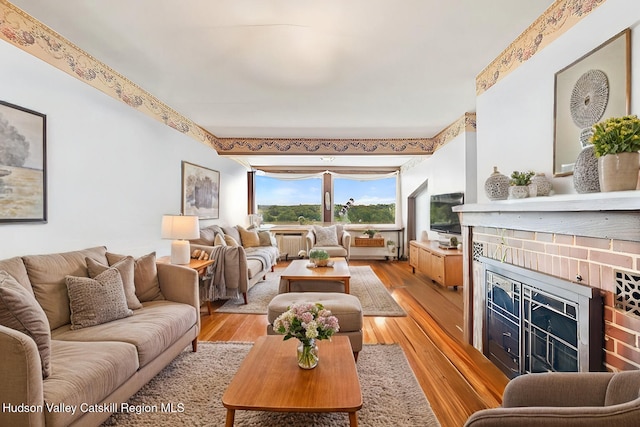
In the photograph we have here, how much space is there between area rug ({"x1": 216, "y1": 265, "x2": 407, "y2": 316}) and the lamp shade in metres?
1.05

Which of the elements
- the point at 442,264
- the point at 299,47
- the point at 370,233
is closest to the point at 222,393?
the point at 299,47

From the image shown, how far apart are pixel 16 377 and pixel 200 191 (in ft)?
12.9

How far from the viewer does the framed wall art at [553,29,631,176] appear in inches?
63.2

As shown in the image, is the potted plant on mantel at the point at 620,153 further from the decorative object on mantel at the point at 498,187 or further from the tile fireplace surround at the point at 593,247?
the decorative object on mantel at the point at 498,187

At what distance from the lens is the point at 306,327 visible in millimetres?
1647

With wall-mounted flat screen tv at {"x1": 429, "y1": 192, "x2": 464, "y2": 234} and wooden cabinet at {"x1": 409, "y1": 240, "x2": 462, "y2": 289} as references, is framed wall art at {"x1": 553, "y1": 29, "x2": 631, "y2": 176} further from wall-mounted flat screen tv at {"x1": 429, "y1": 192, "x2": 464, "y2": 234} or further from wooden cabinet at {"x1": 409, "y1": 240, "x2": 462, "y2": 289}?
wooden cabinet at {"x1": 409, "y1": 240, "x2": 462, "y2": 289}

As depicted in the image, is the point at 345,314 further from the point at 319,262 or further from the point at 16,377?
the point at 16,377

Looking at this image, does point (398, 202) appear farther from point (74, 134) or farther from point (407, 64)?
point (74, 134)

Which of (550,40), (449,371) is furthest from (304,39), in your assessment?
(449,371)

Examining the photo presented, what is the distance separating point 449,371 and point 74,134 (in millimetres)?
3515

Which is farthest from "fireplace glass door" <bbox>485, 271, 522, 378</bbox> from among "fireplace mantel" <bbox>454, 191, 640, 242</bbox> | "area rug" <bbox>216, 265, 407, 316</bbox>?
"area rug" <bbox>216, 265, 407, 316</bbox>

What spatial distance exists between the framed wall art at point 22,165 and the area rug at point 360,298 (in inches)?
83.4

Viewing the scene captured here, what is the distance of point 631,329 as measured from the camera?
1.35 meters

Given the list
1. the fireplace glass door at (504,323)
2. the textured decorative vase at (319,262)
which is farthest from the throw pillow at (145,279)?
the fireplace glass door at (504,323)
